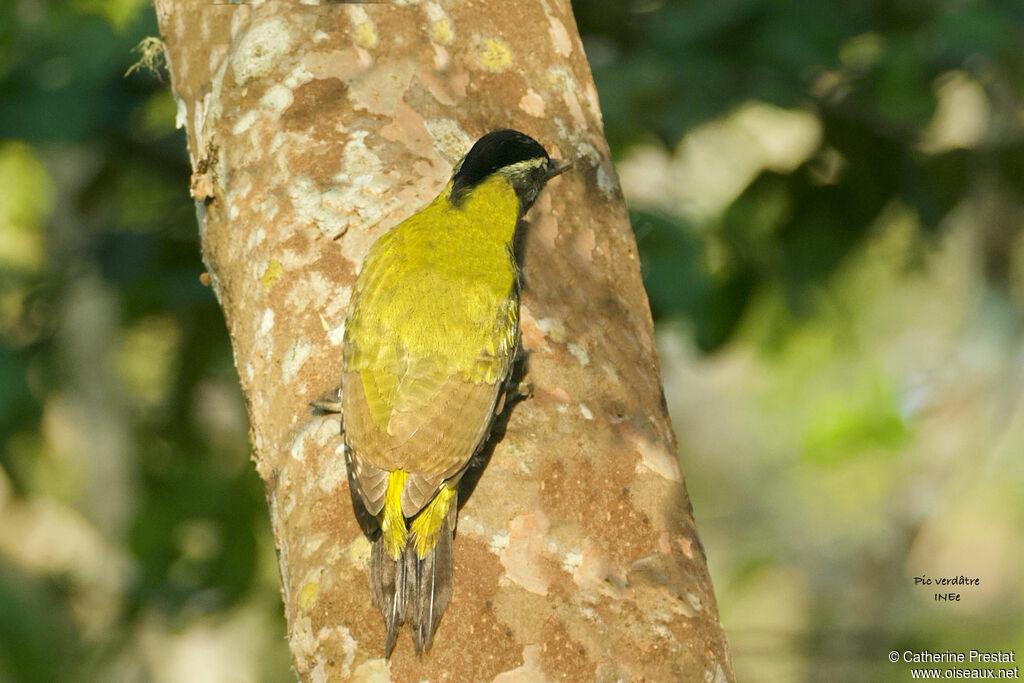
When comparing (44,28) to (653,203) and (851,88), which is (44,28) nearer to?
(653,203)

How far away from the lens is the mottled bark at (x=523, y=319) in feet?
6.59

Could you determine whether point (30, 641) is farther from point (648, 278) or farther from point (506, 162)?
point (506, 162)

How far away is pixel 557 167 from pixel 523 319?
455mm

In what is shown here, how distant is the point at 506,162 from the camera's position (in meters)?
2.62

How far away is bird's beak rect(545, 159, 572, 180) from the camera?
2633 mm

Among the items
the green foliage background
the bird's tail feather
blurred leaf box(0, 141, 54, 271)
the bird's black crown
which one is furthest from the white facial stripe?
blurred leaf box(0, 141, 54, 271)

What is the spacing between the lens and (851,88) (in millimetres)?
5395

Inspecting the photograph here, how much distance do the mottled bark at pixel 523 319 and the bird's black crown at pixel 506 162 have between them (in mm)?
49

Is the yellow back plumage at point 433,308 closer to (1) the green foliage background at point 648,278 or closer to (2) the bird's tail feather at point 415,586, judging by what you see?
(2) the bird's tail feather at point 415,586

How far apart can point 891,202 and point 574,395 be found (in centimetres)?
378

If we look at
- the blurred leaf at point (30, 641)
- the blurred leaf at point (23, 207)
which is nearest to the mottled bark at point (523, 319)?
the blurred leaf at point (30, 641)

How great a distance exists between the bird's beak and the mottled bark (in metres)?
0.02

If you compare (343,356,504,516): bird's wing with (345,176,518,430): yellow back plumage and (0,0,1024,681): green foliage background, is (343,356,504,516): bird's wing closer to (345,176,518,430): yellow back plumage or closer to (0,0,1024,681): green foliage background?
(345,176,518,430): yellow back plumage

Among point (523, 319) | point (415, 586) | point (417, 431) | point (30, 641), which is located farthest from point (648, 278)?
point (30, 641)
